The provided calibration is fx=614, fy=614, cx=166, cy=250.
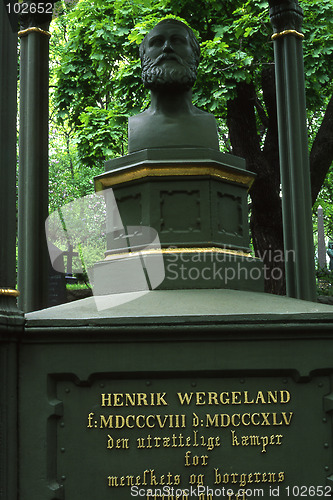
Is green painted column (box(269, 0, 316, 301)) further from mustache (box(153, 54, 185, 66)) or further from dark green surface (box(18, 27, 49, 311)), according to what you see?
dark green surface (box(18, 27, 49, 311))

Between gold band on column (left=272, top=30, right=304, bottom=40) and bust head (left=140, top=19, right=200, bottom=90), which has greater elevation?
gold band on column (left=272, top=30, right=304, bottom=40)

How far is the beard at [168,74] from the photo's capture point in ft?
17.7

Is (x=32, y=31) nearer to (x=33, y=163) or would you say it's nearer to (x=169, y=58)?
(x=33, y=163)

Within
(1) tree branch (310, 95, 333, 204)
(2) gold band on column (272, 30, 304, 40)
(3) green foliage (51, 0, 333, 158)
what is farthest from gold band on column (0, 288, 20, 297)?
(1) tree branch (310, 95, 333, 204)

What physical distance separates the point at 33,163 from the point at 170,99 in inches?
57.5

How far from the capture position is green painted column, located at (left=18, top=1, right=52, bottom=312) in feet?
18.4

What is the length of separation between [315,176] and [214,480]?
8907mm

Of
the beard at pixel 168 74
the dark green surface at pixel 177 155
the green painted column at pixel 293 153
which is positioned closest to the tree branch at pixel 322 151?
the green painted column at pixel 293 153

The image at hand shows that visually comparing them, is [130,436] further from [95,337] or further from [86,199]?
[86,199]

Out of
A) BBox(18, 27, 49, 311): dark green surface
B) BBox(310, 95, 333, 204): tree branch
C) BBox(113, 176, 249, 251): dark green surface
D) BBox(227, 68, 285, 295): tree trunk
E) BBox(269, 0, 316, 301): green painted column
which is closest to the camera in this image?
BBox(113, 176, 249, 251): dark green surface

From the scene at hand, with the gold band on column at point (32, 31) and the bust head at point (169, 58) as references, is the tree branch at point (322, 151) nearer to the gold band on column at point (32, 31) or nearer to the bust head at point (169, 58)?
the bust head at point (169, 58)

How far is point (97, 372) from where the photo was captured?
401 cm

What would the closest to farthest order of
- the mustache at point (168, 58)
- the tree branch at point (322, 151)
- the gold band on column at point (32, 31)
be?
the mustache at point (168, 58) < the gold band on column at point (32, 31) < the tree branch at point (322, 151)

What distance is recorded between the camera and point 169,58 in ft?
17.9
